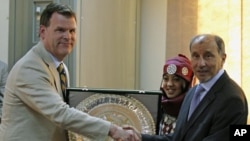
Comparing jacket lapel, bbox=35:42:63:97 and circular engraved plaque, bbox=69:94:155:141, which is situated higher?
jacket lapel, bbox=35:42:63:97

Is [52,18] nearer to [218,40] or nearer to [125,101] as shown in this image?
[125,101]

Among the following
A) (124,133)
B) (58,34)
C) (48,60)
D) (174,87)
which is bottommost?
(124,133)

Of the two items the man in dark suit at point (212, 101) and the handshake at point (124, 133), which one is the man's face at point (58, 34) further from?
the man in dark suit at point (212, 101)

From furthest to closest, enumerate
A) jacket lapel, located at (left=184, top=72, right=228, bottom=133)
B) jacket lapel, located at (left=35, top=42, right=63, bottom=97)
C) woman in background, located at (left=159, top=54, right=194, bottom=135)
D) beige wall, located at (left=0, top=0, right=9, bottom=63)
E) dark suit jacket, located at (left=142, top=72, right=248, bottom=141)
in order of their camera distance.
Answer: beige wall, located at (left=0, top=0, right=9, bottom=63)
woman in background, located at (left=159, top=54, right=194, bottom=135)
jacket lapel, located at (left=35, top=42, right=63, bottom=97)
jacket lapel, located at (left=184, top=72, right=228, bottom=133)
dark suit jacket, located at (left=142, top=72, right=248, bottom=141)

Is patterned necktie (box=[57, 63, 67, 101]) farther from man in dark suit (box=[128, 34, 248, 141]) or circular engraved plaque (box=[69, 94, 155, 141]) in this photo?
man in dark suit (box=[128, 34, 248, 141])

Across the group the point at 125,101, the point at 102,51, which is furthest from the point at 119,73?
the point at 125,101

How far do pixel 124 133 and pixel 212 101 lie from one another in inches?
19.8

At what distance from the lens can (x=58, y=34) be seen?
2.35 meters

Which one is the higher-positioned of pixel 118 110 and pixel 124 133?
pixel 118 110

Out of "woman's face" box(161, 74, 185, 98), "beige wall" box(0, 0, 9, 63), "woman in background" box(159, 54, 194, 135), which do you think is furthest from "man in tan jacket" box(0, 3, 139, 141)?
"beige wall" box(0, 0, 9, 63)

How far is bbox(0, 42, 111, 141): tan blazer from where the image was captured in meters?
2.26

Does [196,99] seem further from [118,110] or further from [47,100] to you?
[47,100]

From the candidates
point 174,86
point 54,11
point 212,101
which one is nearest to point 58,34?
point 54,11

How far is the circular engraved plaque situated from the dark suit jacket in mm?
232
